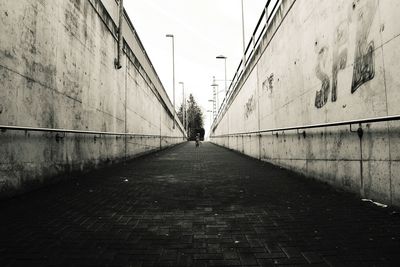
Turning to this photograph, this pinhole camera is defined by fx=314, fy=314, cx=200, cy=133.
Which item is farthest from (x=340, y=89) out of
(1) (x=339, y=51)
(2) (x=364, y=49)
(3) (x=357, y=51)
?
(2) (x=364, y=49)

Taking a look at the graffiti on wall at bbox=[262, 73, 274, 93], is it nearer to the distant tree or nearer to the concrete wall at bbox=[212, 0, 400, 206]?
the concrete wall at bbox=[212, 0, 400, 206]

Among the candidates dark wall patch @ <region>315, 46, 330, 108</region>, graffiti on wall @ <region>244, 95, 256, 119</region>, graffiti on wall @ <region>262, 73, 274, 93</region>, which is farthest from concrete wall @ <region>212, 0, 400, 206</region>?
graffiti on wall @ <region>244, 95, 256, 119</region>

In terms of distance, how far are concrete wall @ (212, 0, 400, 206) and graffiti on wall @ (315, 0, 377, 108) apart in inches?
0.6

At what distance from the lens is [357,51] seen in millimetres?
5047

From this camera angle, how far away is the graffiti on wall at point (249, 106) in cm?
1492

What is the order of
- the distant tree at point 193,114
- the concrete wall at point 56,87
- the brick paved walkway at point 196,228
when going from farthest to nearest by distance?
the distant tree at point 193,114
the concrete wall at point 56,87
the brick paved walkway at point 196,228

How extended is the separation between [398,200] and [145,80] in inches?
638

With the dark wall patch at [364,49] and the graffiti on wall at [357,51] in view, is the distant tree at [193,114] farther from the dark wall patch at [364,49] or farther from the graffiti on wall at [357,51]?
the dark wall patch at [364,49]

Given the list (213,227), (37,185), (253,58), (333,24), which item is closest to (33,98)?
(37,185)

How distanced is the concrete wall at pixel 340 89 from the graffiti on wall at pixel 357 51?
A: 0.01m

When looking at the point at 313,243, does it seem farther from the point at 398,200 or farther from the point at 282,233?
the point at 398,200

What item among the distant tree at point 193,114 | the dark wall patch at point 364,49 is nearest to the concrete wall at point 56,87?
the dark wall patch at point 364,49

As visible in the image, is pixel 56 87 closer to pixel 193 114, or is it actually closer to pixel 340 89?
pixel 340 89

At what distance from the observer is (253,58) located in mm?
14578
